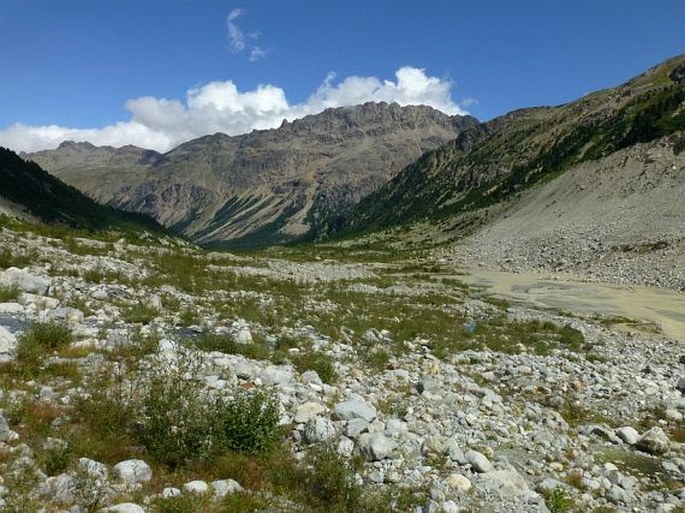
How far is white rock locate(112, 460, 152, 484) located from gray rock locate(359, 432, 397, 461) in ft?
12.0

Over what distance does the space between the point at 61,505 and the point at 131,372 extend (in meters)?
4.88

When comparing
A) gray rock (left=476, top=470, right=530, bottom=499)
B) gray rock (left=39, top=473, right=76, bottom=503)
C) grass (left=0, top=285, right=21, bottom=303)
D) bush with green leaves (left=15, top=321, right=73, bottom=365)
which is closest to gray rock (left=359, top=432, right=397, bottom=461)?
gray rock (left=476, top=470, right=530, bottom=499)

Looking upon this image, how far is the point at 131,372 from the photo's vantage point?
11.4 metres

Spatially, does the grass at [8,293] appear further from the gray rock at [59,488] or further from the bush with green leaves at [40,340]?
the gray rock at [59,488]

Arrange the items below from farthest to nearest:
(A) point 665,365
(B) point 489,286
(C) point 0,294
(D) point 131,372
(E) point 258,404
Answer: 1. (B) point 489,286
2. (A) point 665,365
3. (C) point 0,294
4. (D) point 131,372
5. (E) point 258,404

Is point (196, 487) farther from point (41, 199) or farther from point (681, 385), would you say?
point (41, 199)

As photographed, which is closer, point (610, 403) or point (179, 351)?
point (179, 351)

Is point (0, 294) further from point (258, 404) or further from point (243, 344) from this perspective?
point (258, 404)

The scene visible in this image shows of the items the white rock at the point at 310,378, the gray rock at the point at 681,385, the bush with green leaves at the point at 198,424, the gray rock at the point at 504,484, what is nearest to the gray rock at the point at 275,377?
the white rock at the point at 310,378

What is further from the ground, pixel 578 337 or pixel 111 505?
pixel 111 505

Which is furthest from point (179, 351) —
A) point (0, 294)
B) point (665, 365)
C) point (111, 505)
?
point (665, 365)

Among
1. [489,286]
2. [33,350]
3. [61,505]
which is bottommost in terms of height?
[489,286]

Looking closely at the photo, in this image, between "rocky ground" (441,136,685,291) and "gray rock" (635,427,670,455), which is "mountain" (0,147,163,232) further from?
"gray rock" (635,427,670,455)

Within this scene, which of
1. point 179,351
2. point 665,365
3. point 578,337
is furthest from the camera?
point 578,337
